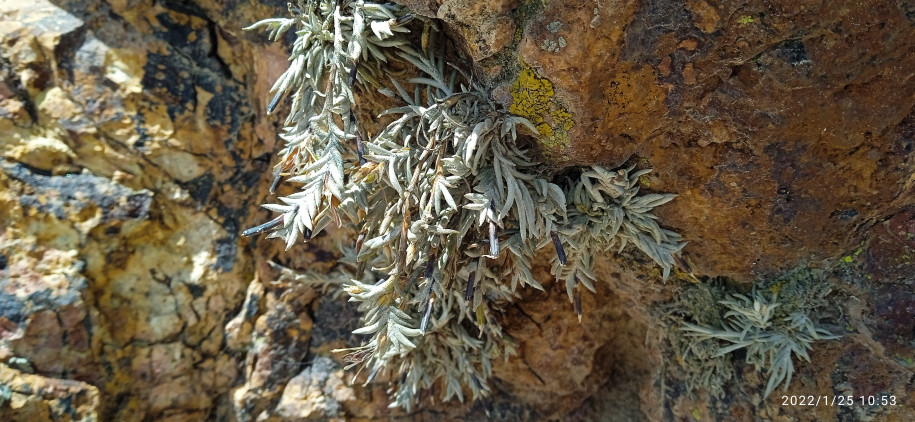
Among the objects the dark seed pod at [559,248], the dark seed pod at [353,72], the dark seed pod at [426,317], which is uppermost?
the dark seed pod at [353,72]

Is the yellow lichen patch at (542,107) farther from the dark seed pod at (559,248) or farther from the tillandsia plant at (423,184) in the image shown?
the dark seed pod at (559,248)

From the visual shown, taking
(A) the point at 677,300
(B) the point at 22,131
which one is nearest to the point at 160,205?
(B) the point at 22,131

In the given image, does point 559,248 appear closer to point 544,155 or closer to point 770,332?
point 544,155

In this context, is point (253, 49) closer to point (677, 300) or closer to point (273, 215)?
point (273, 215)

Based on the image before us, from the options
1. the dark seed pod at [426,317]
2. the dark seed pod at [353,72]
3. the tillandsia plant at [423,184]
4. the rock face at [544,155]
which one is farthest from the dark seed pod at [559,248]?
the dark seed pod at [353,72]

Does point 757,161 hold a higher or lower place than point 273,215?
higher

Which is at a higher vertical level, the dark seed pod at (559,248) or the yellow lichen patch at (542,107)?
the yellow lichen patch at (542,107)
